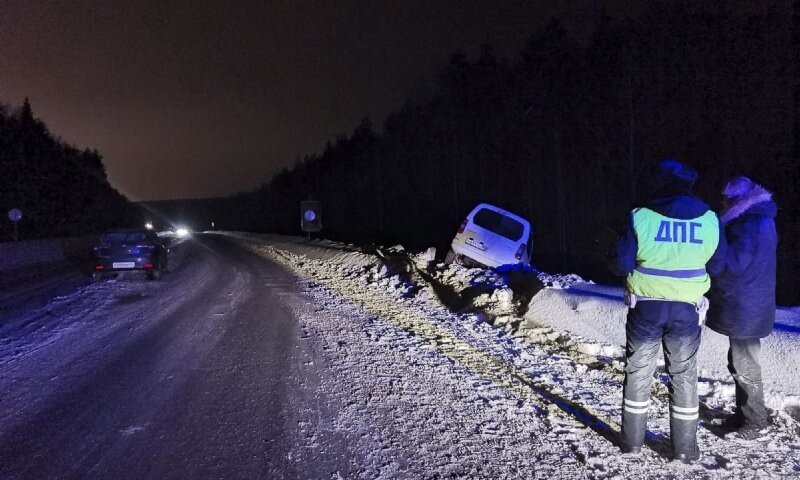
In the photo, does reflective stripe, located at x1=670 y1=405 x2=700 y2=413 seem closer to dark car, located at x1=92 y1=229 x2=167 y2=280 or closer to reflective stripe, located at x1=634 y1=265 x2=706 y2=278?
reflective stripe, located at x1=634 y1=265 x2=706 y2=278

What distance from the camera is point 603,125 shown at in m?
24.8

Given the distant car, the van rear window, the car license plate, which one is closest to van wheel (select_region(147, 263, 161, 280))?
the distant car

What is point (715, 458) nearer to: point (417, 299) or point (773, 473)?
point (773, 473)

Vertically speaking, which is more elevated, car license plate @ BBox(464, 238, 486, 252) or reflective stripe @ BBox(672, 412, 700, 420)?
car license plate @ BBox(464, 238, 486, 252)

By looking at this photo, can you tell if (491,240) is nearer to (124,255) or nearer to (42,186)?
(124,255)

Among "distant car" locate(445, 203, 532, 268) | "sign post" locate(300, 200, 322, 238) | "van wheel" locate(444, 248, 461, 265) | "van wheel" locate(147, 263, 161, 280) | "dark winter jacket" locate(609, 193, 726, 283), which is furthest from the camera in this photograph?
"sign post" locate(300, 200, 322, 238)

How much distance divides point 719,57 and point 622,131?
456cm

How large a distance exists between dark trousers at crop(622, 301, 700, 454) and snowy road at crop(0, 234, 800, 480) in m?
0.22

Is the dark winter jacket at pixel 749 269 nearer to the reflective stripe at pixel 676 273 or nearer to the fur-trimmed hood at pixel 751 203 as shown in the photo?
the fur-trimmed hood at pixel 751 203

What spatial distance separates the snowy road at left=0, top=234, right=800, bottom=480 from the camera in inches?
157

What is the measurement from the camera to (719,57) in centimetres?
2059

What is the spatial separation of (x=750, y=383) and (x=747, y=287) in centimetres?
80

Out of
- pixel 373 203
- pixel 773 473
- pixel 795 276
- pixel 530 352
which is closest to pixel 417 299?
pixel 530 352

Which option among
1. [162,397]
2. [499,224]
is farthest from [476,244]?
[162,397]
